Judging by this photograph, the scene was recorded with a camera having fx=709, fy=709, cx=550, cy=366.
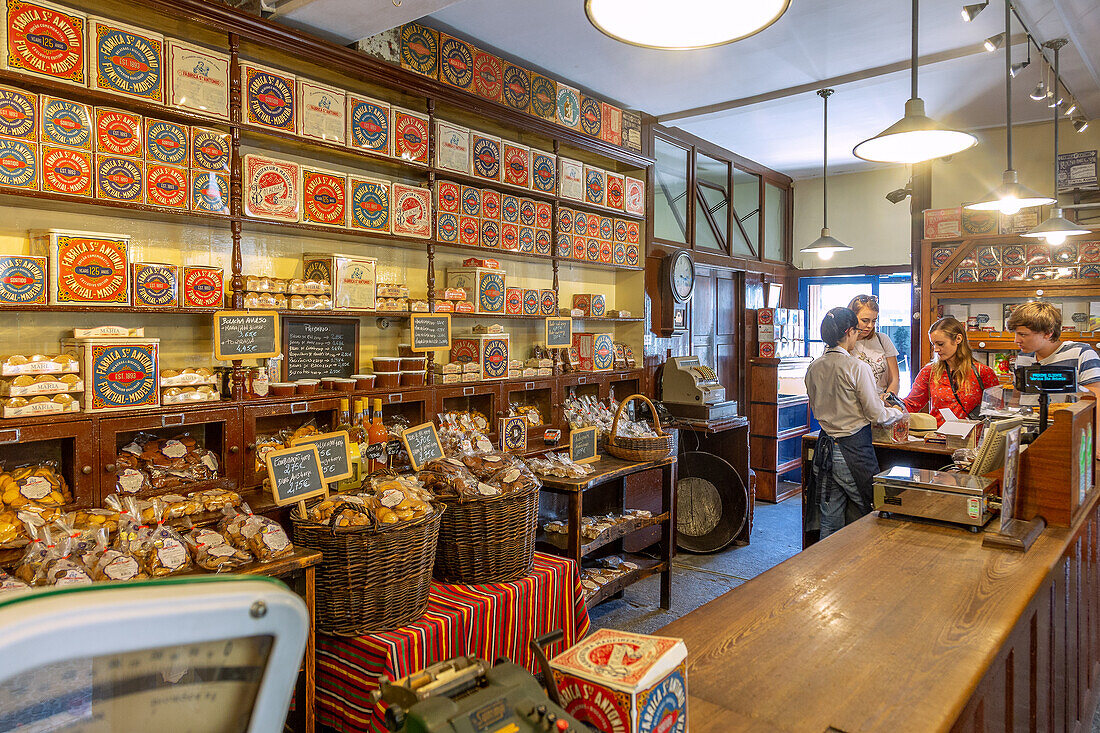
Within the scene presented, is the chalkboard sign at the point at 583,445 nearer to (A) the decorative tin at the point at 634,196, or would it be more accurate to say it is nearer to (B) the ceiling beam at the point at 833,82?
(A) the decorative tin at the point at 634,196

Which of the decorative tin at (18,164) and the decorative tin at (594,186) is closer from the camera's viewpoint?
the decorative tin at (18,164)

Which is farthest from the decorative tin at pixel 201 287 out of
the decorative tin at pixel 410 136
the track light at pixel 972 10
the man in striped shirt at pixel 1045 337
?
the man in striped shirt at pixel 1045 337

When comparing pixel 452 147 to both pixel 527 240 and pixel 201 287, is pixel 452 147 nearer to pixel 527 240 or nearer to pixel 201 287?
pixel 527 240

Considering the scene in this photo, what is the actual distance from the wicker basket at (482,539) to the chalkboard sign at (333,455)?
0.39 m

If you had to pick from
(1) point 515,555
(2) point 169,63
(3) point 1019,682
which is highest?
(2) point 169,63

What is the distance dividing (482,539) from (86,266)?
1.63m

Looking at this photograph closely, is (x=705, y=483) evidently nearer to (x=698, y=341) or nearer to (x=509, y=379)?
(x=698, y=341)

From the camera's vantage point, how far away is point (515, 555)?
2459 mm

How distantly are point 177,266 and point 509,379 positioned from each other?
1.79 m

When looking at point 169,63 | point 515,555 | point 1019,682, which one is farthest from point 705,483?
point 169,63

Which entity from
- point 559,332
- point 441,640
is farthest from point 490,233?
point 441,640

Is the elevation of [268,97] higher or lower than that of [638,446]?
higher

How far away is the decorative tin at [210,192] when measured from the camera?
266 cm

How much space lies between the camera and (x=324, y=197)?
10.1ft
